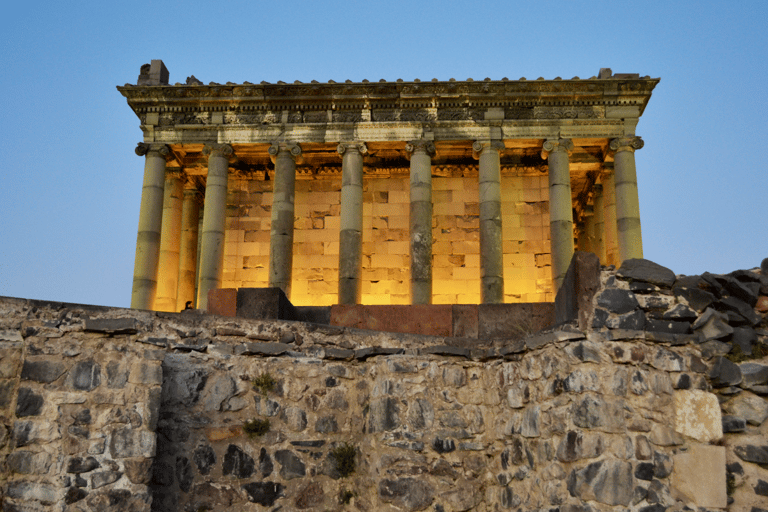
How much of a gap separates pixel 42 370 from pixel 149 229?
567 inches

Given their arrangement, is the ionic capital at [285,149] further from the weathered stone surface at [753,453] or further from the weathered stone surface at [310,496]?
the weathered stone surface at [753,453]

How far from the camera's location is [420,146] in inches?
810

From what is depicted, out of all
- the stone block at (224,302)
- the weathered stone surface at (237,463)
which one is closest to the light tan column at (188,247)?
the stone block at (224,302)

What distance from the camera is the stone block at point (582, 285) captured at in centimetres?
641

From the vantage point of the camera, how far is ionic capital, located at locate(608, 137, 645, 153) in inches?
812

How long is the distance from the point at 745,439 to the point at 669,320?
42.9 inches

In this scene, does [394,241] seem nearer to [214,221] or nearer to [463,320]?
[214,221]

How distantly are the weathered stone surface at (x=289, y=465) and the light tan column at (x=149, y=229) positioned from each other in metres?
13.4

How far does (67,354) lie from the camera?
657cm

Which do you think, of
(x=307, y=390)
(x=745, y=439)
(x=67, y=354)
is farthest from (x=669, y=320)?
(x=67, y=354)

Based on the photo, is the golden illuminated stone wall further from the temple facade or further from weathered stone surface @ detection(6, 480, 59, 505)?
weathered stone surface @ detection(6, 480, 59, 505)

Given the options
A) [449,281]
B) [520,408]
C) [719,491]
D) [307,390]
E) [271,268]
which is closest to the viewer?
[719,491]

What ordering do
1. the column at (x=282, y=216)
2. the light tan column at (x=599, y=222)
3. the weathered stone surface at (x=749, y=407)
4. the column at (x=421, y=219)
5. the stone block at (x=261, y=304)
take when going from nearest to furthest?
the weathered stone surface at (x=749, y=407) < the stone block at (x=261, y=304) < the column at (x=421, y=219) < the column at (x=282, y=216) < the light tan column at (x=599, y=222)

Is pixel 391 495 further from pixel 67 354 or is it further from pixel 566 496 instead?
pixel 67 354
